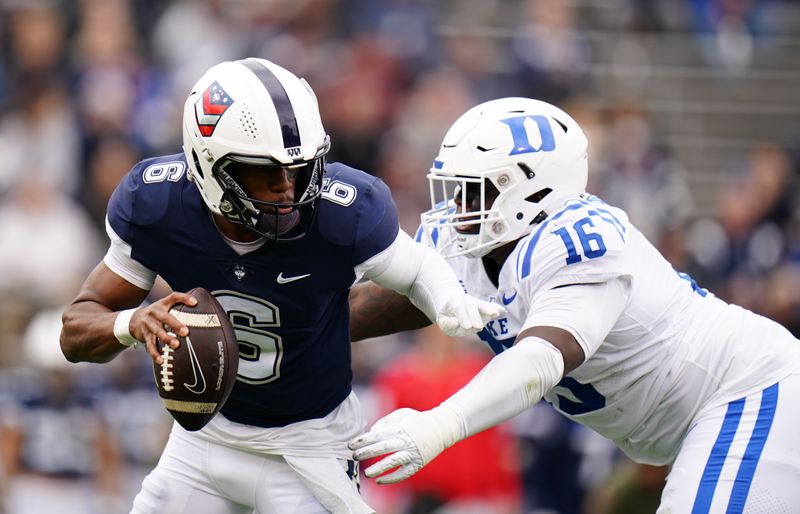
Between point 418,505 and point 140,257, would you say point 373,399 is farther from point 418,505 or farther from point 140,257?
point 140,257

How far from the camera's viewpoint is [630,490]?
6.98 metres

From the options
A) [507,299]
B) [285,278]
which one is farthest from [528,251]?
[285,278]

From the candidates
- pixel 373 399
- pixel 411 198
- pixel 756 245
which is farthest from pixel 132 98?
pixel 756 245

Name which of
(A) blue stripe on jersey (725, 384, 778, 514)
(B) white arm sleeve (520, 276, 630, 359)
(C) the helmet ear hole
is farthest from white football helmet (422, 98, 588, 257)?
(A) blue stripe on jersey (725, 384, 778, 514)

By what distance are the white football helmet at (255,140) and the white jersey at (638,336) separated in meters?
0.72

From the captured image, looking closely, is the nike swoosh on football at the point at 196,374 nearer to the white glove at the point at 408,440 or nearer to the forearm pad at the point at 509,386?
the white glove at the point at 408,440

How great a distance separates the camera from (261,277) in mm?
3969

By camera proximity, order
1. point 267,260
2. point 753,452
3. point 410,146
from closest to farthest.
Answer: point 267,260 < point 753,452 < point 410,146

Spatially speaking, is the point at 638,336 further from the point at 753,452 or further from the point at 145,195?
the point at 145,195

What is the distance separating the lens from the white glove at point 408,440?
141 inches

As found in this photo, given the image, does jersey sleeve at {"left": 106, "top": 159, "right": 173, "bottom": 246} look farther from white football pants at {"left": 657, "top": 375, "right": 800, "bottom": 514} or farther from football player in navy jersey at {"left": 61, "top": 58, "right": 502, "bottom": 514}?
white football pants at {"left": 657, "top": 375, "right": 800, "bottom": 514}

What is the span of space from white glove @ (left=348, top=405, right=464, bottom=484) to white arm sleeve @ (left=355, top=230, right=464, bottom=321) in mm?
435

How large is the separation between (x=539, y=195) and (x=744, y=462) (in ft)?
3.44

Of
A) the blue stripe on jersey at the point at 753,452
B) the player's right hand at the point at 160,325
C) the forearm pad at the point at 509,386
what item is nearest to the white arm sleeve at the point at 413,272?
the forearm pad at the point at 509,386
